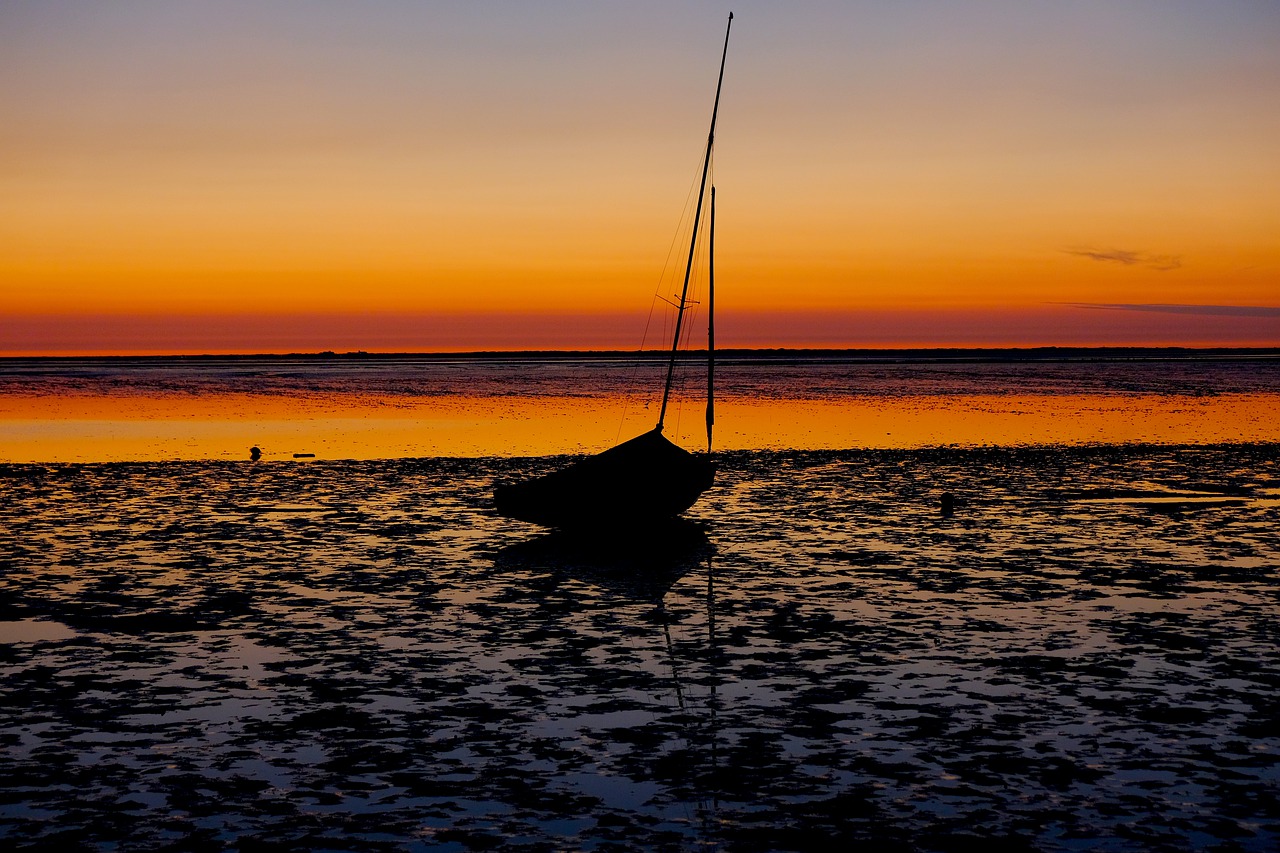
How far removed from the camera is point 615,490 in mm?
22969

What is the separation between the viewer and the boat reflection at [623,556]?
17953 mm

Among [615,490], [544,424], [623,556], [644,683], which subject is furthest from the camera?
[544,424]

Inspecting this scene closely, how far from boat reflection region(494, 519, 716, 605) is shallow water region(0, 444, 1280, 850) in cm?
13

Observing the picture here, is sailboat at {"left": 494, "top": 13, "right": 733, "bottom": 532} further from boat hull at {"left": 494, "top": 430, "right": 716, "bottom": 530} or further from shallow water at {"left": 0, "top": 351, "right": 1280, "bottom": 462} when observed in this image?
shallow water at {"left": 0, "top": 351, "right": 1280, "bottom": 462}

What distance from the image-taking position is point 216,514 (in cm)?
2497

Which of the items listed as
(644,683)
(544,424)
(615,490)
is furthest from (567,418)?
(644,683)

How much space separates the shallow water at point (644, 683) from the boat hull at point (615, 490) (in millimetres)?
667

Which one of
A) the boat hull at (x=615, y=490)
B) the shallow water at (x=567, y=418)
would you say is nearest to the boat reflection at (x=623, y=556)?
the boat hull at (x=615, y=490)

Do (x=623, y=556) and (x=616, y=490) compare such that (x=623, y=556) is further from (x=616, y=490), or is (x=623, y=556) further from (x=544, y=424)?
(x=544, y=424)

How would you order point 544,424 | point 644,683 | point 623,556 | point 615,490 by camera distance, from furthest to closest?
1. point 544,424
2. point 615,490
3. point 623,556
4. point 644,683

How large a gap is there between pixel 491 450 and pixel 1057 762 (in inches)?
1264

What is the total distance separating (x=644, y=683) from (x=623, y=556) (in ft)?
28.9

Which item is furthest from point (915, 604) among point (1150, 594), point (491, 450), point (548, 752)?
point (491, 450)

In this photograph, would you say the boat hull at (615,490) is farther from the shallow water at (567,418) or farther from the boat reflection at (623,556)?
the shallow water at (567,418)
